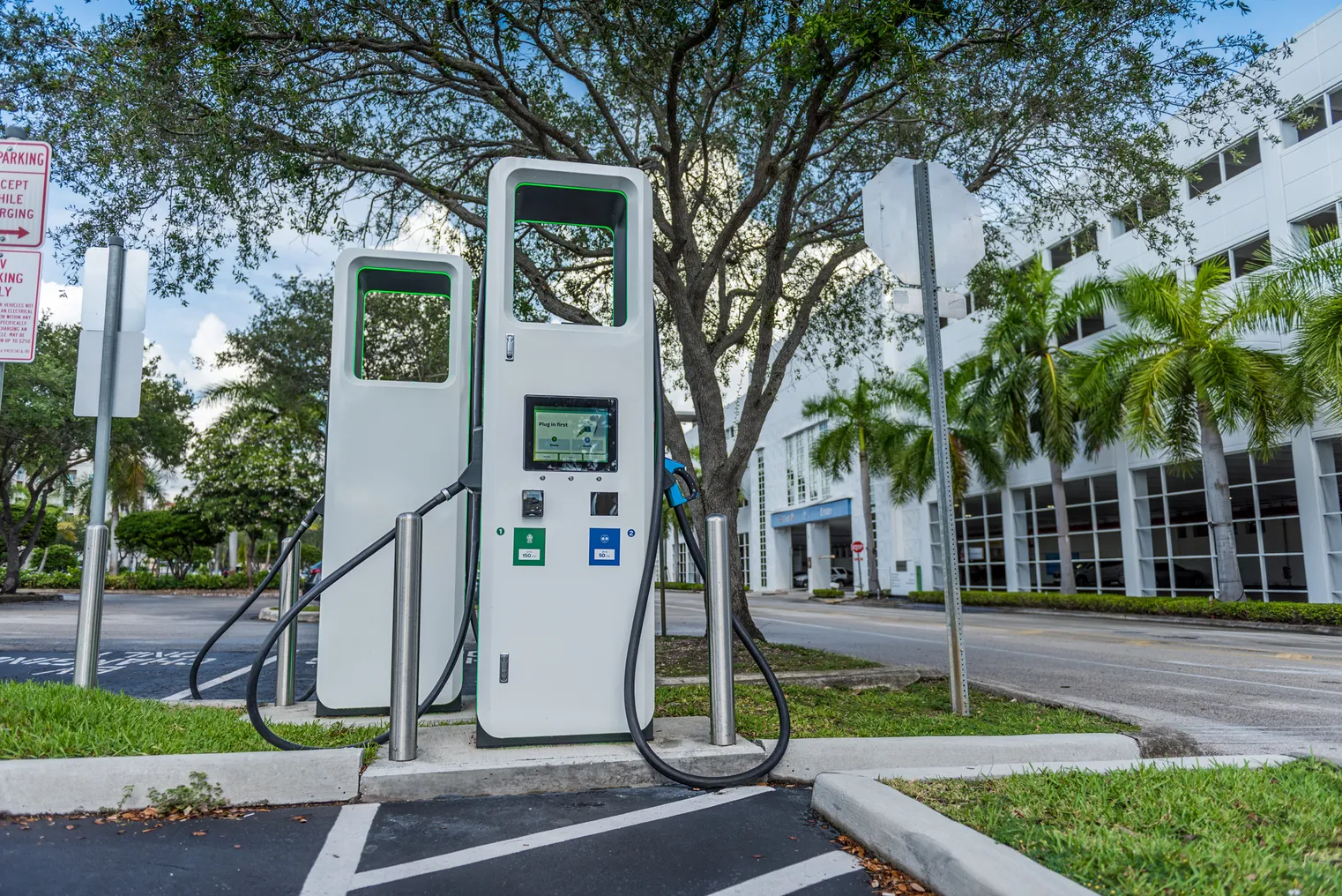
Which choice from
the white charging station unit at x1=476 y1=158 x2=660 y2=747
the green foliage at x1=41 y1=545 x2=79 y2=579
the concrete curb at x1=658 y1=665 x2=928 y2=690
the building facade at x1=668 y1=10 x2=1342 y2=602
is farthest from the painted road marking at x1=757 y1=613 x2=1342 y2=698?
the green foliage at x1=41 y1=545 x2=79 y2=579

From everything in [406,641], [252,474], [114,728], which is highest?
[252,474]

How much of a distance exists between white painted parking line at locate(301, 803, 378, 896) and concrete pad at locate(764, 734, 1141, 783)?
1.85 meters

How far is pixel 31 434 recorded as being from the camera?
2586 centimetres

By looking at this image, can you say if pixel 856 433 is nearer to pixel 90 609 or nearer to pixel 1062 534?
pixel 1062 534

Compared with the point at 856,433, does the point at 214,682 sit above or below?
below

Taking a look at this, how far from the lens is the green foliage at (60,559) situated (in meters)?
55.5

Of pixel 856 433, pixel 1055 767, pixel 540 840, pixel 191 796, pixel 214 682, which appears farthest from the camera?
pixel 856 433

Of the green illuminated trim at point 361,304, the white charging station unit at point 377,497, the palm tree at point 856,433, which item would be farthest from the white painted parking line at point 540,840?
the palm tree at point 856,433

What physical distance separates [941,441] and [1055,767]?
2.26m

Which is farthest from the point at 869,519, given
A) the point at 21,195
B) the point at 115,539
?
the point at 115,539

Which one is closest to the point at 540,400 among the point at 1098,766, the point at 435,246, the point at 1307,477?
the point at 1098,766

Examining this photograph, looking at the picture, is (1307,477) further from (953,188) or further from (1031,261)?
(953,188)

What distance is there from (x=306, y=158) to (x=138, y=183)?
1889mm

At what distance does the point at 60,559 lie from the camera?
5572cm
